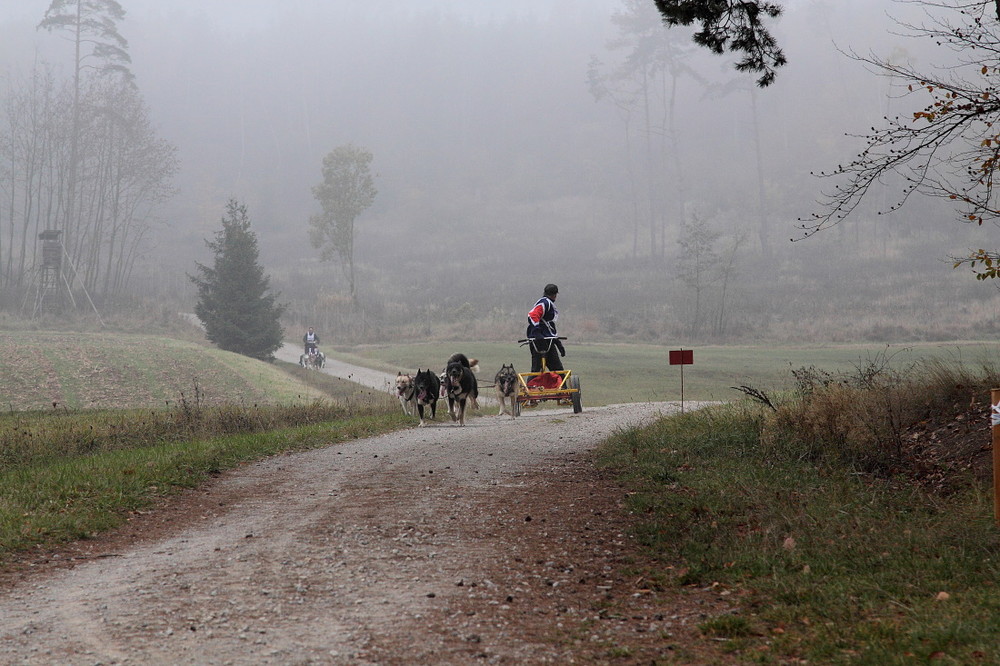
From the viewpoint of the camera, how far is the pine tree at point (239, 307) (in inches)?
1839

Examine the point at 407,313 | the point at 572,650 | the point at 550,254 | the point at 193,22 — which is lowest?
the point at 572,650

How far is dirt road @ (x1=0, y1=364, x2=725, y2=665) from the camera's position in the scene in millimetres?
4988

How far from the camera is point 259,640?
16.6ft

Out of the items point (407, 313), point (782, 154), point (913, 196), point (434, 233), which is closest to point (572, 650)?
point (407, 313)

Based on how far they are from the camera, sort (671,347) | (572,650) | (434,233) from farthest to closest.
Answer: (434,233) < (671,347) < (572,650)

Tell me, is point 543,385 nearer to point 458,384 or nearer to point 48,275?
point 458,384

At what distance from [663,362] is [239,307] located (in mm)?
22709

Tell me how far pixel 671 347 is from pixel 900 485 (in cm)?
4234

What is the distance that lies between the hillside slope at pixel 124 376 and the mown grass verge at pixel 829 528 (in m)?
17.3

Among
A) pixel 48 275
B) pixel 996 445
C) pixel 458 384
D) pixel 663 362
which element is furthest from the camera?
pixel 48 275

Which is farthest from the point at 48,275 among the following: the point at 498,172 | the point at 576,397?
the point at 498,172

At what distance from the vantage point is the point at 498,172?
126000 mm

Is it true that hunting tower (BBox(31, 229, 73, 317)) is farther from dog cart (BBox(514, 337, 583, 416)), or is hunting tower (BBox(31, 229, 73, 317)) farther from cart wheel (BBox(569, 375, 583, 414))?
cart wheel (BBox(569, 375, 583, 414))

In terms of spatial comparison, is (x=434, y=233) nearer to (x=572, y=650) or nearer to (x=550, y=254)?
(x=550, y=254)
